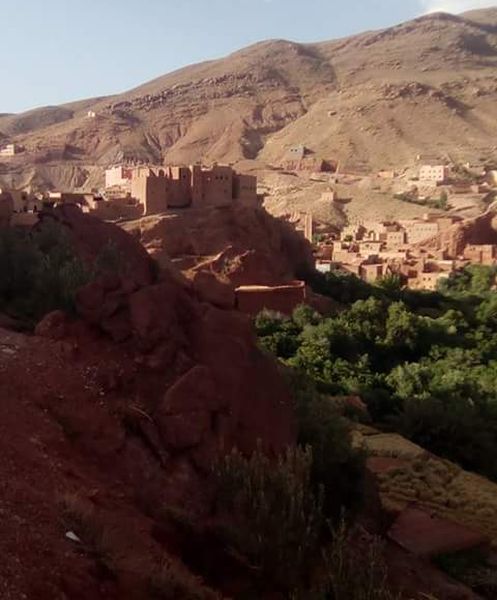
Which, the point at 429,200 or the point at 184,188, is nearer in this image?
the point at 184,188

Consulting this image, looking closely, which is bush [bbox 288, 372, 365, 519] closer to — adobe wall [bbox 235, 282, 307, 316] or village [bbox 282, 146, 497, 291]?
adobe wall [bbox 235, 282, 307, 316]

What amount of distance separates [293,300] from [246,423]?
16117 mm

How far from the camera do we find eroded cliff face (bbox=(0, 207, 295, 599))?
4789 millimetres

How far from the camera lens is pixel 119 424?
6699mm

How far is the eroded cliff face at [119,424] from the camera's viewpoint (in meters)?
4.79

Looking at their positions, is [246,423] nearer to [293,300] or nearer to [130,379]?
[130,379]

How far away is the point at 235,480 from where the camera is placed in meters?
6.02

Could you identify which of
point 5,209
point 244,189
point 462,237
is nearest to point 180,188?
point 244,189

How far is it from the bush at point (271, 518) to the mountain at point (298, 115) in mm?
64454

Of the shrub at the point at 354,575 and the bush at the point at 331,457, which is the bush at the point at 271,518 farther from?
the bush at the point at 331,457

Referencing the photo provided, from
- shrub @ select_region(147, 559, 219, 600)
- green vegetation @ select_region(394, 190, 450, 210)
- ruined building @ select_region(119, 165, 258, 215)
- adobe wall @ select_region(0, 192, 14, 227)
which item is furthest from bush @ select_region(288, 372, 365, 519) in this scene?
green vegetation @ select_region(394, 190, 450, 210)

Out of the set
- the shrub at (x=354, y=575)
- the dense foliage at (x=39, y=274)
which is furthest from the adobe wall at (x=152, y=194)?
the shrub at (x=354, y=575)

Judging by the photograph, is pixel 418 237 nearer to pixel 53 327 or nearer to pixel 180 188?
pixel 180 188

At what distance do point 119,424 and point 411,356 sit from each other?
54.9ft
